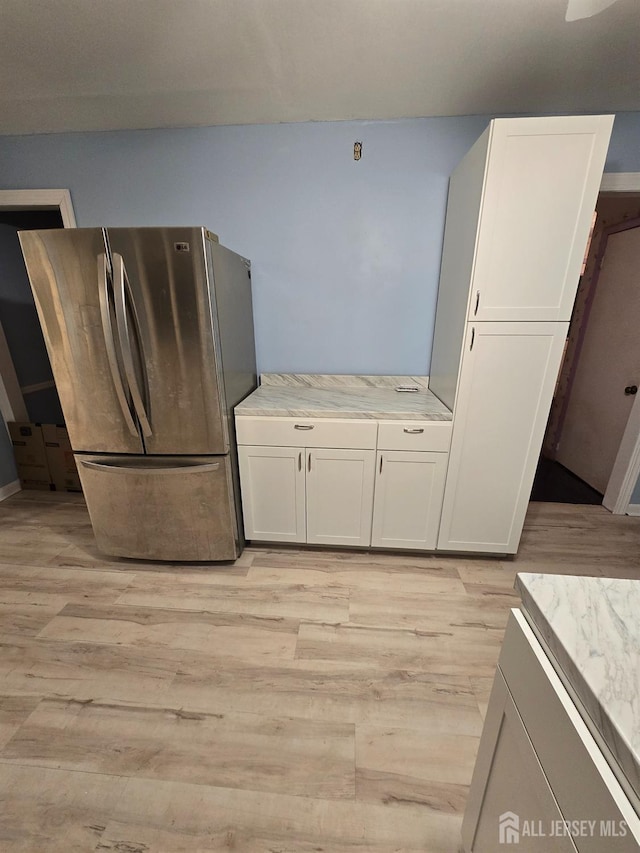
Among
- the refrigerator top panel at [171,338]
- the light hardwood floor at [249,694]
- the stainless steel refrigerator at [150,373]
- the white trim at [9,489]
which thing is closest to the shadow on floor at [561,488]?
the light hardwood floor at [249,694]

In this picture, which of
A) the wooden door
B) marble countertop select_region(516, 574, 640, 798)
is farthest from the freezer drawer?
the wooden door

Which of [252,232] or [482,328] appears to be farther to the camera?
[252,232]

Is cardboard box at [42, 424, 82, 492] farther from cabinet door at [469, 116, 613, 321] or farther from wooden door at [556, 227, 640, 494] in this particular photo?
wooden door at [556, 227, 640, 494]

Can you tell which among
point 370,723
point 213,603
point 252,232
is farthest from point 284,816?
point 252,232

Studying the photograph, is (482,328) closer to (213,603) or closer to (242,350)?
(242,350)

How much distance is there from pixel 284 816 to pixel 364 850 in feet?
0.80

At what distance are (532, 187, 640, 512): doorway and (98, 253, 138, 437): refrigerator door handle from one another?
3.15m

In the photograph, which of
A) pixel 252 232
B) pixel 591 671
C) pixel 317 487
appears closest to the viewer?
pixel 591 671

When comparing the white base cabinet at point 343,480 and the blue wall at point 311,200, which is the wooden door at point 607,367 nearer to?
the blue wall at point 311,200

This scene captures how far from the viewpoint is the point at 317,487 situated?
195cm

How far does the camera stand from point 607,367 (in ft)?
9.27

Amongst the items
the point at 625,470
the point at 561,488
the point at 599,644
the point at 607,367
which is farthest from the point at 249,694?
the point at 607,367

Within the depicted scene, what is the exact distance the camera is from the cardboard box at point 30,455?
2.71 meters

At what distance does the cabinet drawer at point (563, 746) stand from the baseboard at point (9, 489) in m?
3.55
